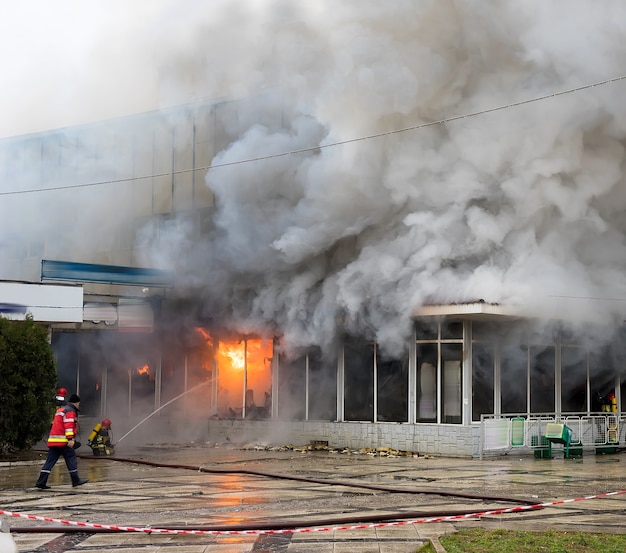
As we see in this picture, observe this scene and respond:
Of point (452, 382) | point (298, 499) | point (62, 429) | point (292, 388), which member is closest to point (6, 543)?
point (298, 499)

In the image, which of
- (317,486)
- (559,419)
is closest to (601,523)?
(317,486)

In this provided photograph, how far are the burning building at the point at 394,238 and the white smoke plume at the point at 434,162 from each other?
5 centimetres

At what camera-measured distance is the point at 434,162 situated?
77.5 ft

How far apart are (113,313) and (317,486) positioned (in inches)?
488

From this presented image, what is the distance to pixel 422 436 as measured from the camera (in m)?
24.0

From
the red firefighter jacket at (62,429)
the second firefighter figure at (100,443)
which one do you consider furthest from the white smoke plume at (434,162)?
the red firefighter jacket at (62,429)

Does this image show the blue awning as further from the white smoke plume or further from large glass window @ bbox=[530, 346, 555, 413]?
large glass window @ bbox=[530, 346, 555, 413]

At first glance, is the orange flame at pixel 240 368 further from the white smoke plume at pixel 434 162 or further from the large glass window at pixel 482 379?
the large glass window at pixel 482 379

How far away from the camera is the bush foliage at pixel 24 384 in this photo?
72.1ft

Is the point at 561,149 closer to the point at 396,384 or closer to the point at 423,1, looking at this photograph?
the point at 423,1

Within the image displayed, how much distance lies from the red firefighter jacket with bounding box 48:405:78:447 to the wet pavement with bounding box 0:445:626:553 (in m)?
0.80

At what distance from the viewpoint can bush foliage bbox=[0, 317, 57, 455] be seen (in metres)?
22.0

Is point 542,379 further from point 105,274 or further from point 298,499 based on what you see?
point 298,499

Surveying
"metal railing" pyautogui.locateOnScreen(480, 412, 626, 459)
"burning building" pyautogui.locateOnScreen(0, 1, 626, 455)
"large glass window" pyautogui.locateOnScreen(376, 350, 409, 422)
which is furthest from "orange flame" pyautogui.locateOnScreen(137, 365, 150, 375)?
"metal railing" pyautogui.locateOnScreen(480, 412, 626, 459)
